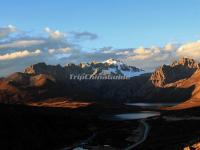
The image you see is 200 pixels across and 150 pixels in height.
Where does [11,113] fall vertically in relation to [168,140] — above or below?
above

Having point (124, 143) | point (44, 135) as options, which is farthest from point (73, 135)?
point (124, 143)

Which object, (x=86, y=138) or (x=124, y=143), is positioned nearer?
(x=124, y=143)

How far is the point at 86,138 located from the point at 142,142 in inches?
1125

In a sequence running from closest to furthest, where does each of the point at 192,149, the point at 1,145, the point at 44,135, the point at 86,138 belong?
the point at 192,149 → the point at 1,145 → the point at 44,135 → the point at 86,138

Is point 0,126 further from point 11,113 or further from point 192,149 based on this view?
point 192,149

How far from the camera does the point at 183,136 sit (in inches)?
7279

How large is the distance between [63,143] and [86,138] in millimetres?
18455

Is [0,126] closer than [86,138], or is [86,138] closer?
[0,126]

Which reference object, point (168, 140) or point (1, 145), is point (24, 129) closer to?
point (1, 145)

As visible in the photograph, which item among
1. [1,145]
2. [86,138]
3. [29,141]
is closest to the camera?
[1,145]

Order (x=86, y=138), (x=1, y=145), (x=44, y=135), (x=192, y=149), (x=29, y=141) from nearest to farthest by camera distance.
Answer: (x=192, y=149)
(x=1, y=145)
(x=29, y=141)
(x=44, y=135)
(x=86, y=138)

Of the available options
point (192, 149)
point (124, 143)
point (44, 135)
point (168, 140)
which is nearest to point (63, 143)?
point (44, 135)

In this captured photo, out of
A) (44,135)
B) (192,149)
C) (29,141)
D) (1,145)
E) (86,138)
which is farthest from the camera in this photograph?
(86,138)

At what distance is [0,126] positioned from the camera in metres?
169
